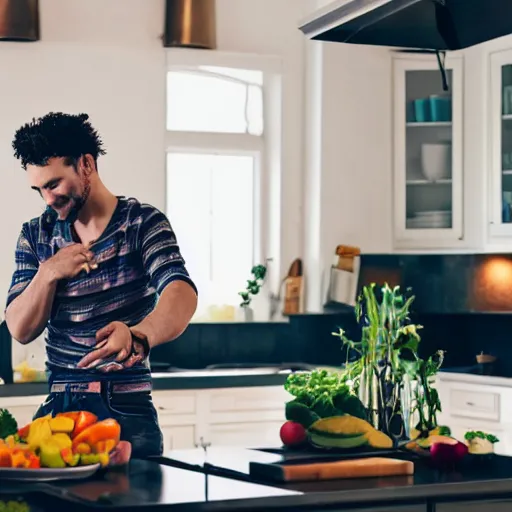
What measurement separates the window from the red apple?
3.48 m

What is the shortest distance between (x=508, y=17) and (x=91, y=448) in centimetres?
152

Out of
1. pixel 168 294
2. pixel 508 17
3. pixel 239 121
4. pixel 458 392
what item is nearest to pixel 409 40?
pixel 508 17

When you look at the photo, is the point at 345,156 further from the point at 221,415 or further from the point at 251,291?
the point at 221,415

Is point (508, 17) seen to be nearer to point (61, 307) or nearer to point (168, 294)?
point (168, 294)

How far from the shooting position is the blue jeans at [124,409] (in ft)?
11.9

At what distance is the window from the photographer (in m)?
6.87

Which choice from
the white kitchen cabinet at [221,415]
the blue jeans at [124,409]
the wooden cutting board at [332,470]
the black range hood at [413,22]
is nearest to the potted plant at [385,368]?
the wooden cutting board at [332,470]

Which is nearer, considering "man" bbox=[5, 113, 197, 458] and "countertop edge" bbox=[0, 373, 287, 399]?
"man" bbox=[5, 113, 197, 458]

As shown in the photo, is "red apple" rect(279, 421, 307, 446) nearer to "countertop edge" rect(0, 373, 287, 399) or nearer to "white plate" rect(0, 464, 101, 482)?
"white plate" rect(0, 464, 101, 482)

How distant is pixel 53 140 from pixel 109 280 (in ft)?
1.67

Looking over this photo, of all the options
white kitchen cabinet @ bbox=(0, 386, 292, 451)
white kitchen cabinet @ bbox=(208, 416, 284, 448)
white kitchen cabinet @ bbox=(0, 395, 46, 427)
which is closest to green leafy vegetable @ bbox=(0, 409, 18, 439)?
white kitchen cabinet @ bbox=(0, 395, 46, 427)

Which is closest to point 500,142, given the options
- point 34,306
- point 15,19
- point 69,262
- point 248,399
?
point 248,399

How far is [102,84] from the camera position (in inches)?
252

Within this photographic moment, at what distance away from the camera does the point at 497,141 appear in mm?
6586
